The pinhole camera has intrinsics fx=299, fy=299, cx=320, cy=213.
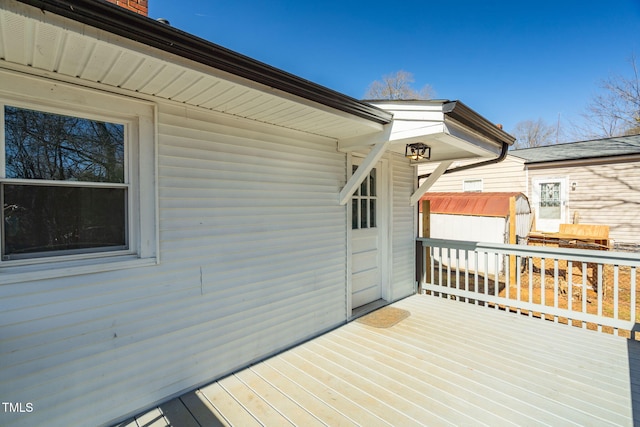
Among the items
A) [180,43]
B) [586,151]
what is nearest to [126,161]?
[180,43]

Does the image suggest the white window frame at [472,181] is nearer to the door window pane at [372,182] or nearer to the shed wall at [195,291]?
the door window pane at [372,182]

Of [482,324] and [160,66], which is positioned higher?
[160,66]

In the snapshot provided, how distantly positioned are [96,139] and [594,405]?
3870mm

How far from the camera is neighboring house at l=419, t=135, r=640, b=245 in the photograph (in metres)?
8.30

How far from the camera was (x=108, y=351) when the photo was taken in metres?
1.94

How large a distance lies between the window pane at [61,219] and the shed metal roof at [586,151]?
10.9 metres

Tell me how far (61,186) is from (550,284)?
26.5 feet

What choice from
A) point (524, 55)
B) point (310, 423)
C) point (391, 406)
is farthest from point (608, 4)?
point (310, 423)

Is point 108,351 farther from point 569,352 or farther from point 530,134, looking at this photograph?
point 530,134

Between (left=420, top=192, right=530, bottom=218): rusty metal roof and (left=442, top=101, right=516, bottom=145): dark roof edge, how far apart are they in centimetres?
278

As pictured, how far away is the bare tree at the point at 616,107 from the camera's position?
458 inches

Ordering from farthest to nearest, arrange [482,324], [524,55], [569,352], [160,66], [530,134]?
1. [530,134]
2. [524,55]
3. [482,324]
4. [569,352]
5. [160,66]

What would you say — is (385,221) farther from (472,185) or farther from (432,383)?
(472,185)

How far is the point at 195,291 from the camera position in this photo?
2.34 meters
